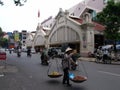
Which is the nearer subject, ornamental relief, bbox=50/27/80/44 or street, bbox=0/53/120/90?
street, bbox=0/53/120/90

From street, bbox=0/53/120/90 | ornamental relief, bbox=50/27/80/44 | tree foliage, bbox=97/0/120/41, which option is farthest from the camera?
ornamental relief, bbox=50/27/80/44

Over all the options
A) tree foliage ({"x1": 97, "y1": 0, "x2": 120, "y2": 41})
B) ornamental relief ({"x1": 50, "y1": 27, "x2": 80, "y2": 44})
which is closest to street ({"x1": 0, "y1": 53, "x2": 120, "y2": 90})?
tree foliage ({"x1": 97, "y1": 0, "x2": 120, "y2": 41})

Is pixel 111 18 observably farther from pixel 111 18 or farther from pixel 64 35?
pixel 64 35

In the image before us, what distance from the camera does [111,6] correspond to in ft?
102

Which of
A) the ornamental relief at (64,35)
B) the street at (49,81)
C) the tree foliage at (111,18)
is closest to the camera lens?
the street at (49,81)

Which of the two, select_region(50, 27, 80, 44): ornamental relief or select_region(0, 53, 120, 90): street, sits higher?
select_region(50, 27, 80, 44): ornamental relief

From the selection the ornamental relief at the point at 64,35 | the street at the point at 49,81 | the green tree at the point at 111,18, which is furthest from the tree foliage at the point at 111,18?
the ornamental relief at the point at 64,35

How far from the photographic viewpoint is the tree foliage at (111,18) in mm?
30797

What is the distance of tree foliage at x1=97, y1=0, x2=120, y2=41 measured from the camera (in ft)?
101

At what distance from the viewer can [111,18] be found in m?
30.9

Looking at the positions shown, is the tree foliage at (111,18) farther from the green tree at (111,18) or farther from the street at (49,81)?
the street at (49,81)

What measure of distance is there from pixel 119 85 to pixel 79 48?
3797 cm

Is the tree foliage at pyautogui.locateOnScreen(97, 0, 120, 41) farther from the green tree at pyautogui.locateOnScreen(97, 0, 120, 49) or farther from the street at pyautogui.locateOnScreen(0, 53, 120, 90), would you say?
the street at pyautogui.locateOnScreen(0, 53, 120, 90)

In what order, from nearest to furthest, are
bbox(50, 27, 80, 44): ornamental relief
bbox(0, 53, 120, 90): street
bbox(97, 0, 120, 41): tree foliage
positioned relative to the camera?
1. bbox(0, 53, 120, 90): street
2. bbox(97, 0, 120, 41): tree foliage
3. bbox(50, 27, 80, 44): ornamental relief
